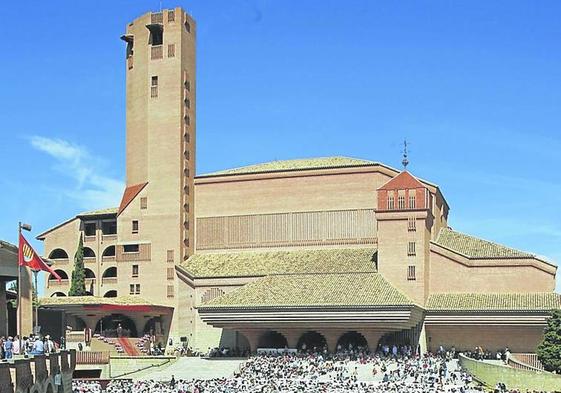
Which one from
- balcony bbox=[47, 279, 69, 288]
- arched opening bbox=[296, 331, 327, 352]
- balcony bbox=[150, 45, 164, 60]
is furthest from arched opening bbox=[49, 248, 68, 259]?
arched opening bbox=[296, 331, 327, 352]

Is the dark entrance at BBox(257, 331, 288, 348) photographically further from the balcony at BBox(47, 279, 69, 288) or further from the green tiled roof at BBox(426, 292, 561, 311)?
the balcony at BBox(47, 279, 69, 288)

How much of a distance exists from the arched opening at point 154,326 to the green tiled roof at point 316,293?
31.1ft

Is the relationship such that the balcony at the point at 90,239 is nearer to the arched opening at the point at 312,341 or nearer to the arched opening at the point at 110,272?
the arched opening at the point at 110,272

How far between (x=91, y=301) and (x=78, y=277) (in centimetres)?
855

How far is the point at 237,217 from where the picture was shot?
3529 inches

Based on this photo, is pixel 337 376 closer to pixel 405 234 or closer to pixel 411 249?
pixel 411 249

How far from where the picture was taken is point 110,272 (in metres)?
92.7

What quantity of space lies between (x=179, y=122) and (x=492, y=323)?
31571 mm

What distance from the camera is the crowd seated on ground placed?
2404 inches

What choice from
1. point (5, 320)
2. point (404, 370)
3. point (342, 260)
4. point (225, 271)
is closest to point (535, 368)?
point (404, 370)

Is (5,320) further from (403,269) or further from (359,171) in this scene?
(359,171)

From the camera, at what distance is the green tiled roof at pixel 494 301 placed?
74938 millimetres

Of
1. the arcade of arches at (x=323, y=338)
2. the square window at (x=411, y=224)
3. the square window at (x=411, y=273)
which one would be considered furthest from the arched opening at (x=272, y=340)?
the square window at (x=411, y=224)

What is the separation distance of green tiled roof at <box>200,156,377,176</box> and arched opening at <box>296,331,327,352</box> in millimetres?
14888
